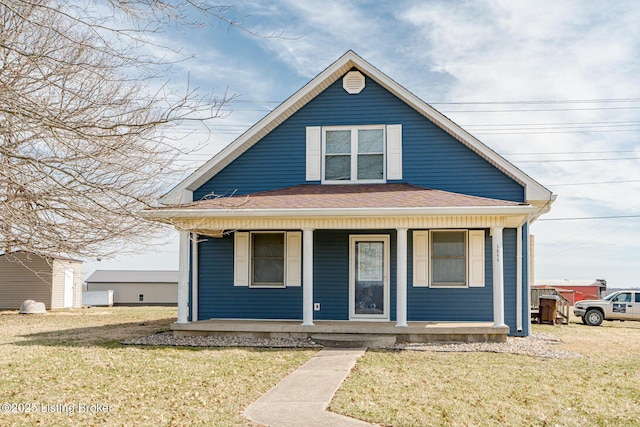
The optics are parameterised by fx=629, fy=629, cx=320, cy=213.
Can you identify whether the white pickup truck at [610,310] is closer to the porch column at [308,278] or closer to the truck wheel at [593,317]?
the truck wheel at [593,317]

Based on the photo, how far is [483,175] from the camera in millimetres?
15109

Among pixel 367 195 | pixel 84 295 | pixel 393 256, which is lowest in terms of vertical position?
pixel 84 295

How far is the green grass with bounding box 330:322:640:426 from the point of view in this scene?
702 centimetres

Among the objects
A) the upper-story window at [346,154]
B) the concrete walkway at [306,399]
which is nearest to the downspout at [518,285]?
the upper-story window at [346,154]

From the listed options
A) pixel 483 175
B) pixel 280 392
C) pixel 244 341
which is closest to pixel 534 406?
pixel 280 392

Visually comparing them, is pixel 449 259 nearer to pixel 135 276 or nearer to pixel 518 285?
pixel 518 285

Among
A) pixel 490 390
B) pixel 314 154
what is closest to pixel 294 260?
pixel 314 154

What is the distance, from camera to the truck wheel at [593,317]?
2159 cm

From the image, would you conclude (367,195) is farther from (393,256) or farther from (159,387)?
(159,387)

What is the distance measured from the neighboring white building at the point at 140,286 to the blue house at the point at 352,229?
19850 mm

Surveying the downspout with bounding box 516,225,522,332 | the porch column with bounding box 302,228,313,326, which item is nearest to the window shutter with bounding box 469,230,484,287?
the downspout with bounding box 516,225,522,332

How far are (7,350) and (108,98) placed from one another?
718 centimetres

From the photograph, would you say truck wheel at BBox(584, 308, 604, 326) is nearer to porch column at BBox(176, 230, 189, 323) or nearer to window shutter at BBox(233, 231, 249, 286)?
window shutter at BBox(233, 231, 249, 286)

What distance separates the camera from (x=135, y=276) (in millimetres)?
36438
